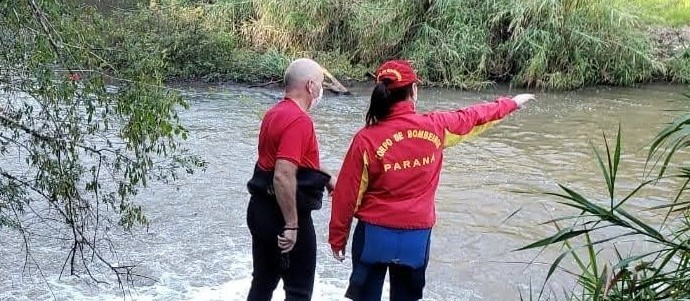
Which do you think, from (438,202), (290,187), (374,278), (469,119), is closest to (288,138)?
(290,187)

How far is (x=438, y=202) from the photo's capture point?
8719 millimetres

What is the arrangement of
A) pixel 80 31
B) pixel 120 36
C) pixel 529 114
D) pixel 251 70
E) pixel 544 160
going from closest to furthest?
pixel 80 31
pixel 120 36
pixel 544 160
pixel 529 114
pixel 251 70

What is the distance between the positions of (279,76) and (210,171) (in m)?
6.33

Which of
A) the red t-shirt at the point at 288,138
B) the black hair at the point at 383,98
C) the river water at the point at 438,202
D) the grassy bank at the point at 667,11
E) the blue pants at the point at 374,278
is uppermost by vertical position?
the grassy bank at the point at 667,11

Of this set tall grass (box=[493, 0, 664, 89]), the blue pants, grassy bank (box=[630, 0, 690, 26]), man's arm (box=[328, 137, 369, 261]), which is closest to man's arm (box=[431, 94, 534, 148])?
man's arm (box=[328, 137, 369, 261])

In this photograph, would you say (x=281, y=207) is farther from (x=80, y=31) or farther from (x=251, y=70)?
(x=251, y=70)

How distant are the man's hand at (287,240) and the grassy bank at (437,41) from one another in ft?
36.8

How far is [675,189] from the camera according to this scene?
918 cm

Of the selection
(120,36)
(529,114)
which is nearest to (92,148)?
(120,36)

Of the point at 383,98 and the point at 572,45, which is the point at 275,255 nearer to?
the point at 383,98

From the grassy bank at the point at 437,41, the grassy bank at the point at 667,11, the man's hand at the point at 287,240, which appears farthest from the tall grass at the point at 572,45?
the man's hand at the point at 287,240

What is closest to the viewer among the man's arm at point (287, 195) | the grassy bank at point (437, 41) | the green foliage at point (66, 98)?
the green foliage at point (66, 98)

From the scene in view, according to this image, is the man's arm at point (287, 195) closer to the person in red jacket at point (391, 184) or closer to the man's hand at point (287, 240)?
the man's hand at point (287, 240)

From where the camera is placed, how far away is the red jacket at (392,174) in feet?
13.1
